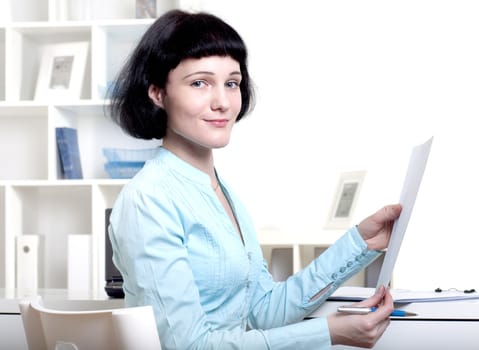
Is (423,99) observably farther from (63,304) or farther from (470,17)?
(63,304)

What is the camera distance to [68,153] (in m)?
3.68

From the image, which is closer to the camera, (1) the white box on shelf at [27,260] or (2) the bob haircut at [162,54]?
(2) the bob haircut at [162,54]

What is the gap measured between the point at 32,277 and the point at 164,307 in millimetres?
2427

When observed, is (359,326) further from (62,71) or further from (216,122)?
(62,71)

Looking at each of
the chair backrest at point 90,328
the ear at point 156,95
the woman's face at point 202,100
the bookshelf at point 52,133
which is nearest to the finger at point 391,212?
the woman's face at point 202,100

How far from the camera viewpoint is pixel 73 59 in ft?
12.4

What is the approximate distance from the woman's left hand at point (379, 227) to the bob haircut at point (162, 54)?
40 centimetres

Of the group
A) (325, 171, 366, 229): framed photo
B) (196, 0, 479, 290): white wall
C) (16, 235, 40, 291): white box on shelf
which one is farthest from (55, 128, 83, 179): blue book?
(325, 171, 366, 229): framed photo

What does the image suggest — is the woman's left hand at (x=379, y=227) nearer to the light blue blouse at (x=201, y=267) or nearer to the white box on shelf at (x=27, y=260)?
the light blue blouse at (x=201, y=267)

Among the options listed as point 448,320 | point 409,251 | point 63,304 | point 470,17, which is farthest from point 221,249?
point 470,17

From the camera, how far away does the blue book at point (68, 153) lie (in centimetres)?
367

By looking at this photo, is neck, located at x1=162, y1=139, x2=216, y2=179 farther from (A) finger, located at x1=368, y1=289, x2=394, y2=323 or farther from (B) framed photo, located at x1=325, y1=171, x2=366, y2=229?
(B) framed photo, located at x1=325, y1=171, x2=366, y2=229

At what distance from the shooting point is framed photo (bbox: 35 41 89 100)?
3.74 meters

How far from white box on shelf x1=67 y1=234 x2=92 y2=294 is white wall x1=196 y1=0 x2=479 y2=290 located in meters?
0.68
